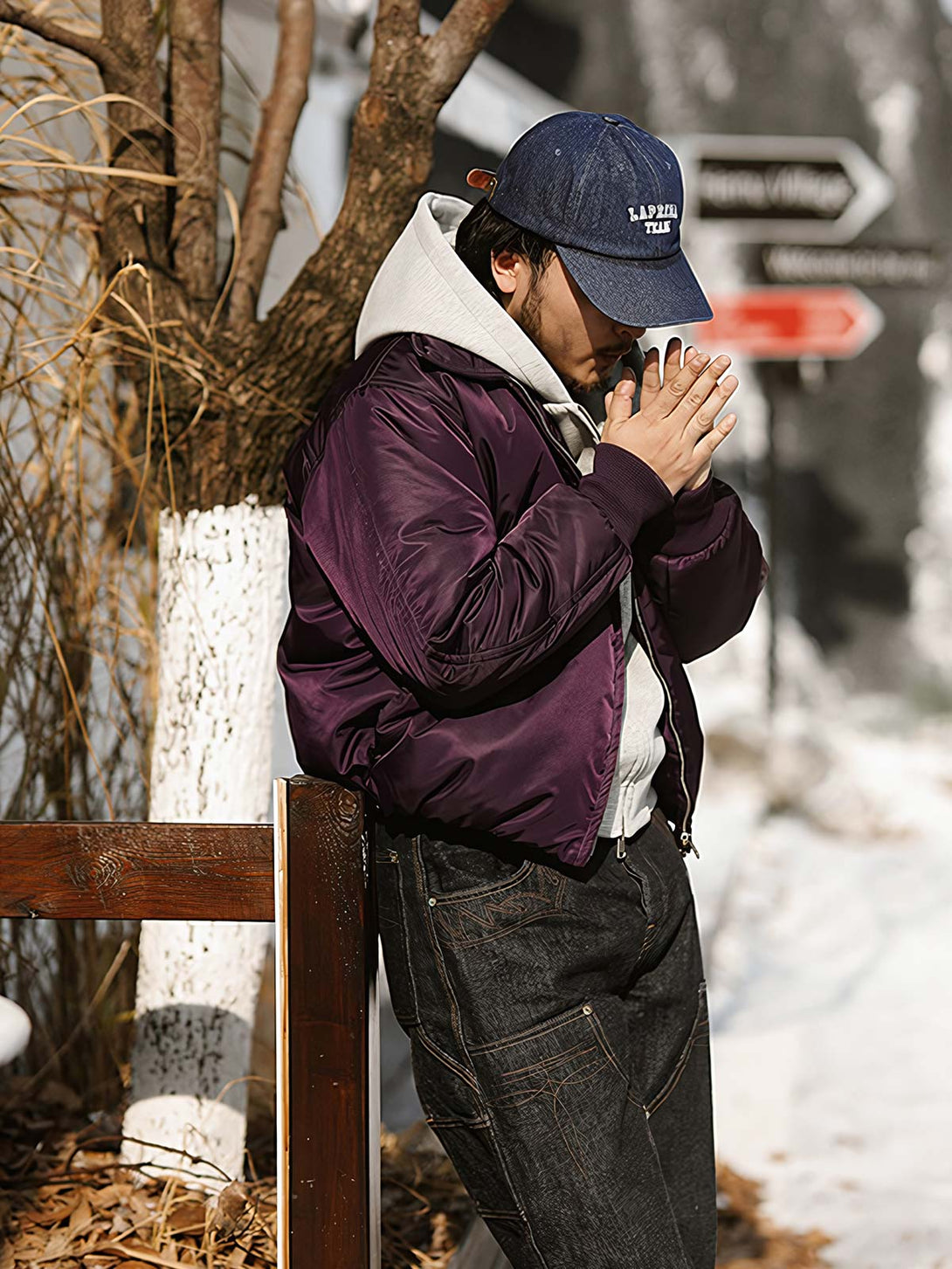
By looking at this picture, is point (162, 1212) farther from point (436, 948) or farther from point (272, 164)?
point (272, 164)

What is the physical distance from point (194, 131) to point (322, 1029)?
1371mm

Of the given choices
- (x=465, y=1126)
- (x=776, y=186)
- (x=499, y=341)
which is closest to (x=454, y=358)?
(x=499, y=341)

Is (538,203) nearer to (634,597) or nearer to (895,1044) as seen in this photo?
(634,597)

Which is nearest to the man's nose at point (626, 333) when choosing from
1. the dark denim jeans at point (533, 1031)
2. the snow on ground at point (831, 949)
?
the dark denim jeans at point (533, 1031)

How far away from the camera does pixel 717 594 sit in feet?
5.49

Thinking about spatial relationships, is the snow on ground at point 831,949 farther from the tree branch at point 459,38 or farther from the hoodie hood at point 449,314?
the tree branch at point 459,38

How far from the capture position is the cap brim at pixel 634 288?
1441 millimetres

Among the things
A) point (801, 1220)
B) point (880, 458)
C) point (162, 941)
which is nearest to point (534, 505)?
point (162, 941)

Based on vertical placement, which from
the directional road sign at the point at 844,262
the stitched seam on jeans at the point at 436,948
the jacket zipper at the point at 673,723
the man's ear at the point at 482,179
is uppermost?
the directional road sign at the point at 844,262

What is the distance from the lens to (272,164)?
2.28 m

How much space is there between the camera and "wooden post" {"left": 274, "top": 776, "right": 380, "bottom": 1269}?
58.6 inches

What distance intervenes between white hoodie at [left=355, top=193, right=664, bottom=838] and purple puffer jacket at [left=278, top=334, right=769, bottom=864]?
2 cm

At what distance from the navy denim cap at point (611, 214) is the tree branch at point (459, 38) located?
58 cm

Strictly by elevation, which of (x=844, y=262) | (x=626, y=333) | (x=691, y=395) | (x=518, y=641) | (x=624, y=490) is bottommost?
(x=518, y=641)
